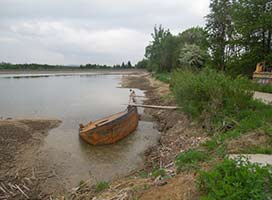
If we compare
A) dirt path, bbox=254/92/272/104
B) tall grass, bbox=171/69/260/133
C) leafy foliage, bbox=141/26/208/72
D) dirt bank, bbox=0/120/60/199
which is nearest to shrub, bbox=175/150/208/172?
tall grass, bbox=171/69/260/133

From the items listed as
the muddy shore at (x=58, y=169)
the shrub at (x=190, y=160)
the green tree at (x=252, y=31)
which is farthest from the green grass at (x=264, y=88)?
the shrub at (x=190, y=160)

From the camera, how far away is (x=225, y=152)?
476cm

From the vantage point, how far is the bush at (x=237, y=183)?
8.82ft

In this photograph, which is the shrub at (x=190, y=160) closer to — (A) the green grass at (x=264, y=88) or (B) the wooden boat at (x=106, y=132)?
(B) the wooden boat at (x=106, y=132)

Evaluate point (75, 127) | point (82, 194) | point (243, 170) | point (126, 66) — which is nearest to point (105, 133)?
point (75, 127)

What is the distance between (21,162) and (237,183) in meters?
6.79

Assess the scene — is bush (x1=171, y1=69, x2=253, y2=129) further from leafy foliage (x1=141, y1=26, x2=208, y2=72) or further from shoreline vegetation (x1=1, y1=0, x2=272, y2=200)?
leafy foliage (x1=141, y1=26, x2=208, y2=72)

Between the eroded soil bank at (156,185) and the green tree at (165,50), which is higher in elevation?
the green tree at (165,50)

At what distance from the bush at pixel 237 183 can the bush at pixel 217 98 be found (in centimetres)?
374

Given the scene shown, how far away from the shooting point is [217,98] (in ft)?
24.4

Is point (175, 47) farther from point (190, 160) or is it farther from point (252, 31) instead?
point (190, 160)

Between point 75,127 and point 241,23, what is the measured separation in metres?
14.9

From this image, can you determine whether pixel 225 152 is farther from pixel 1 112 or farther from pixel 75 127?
pixel 1 112

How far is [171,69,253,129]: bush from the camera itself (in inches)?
285
